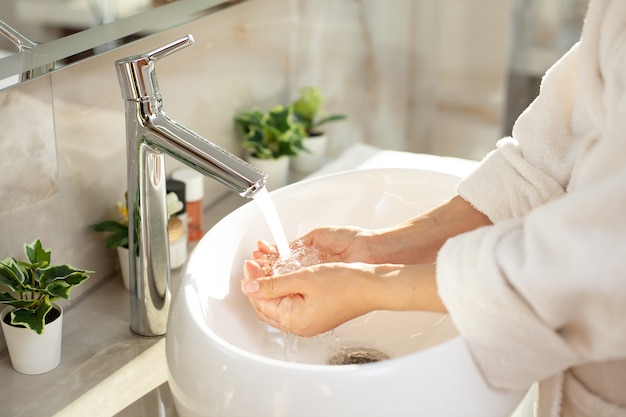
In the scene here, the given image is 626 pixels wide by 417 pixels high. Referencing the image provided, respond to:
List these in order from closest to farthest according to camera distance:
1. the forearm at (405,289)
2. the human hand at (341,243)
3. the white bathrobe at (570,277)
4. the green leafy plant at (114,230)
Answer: the white bathrobe at (570,277) < the forearm at (405,289) < the human hand at (341,243) < the green leafy plant at (114,230)

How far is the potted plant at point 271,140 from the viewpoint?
1466 millimetres

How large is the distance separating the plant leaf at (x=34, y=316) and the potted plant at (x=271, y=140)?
594 millimetres

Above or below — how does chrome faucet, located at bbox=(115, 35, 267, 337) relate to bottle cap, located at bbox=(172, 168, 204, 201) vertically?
above

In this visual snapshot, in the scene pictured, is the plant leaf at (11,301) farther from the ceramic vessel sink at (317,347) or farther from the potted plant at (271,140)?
the potted plant at (271,140)

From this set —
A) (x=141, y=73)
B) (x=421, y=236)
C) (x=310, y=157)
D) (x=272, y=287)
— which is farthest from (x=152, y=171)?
(x=310, y=157)

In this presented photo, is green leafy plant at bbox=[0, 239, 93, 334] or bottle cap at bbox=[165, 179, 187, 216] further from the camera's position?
bottle cap at bbox=[165, 179, 187, 216]

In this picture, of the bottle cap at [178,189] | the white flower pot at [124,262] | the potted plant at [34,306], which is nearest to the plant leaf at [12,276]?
the potted plant at [34,306]

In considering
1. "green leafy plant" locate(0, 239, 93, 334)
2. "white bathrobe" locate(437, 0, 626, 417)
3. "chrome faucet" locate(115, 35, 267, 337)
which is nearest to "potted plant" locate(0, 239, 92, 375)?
"green leafy plant" locate(0, 239, 93, 334)

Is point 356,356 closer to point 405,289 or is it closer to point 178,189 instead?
point 405,289

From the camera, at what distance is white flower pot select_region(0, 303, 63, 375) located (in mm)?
973

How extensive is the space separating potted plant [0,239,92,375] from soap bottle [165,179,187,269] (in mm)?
263

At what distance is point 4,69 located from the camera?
3.05 feet

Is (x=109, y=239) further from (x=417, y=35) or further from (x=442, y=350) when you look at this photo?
(x=417, y=35)

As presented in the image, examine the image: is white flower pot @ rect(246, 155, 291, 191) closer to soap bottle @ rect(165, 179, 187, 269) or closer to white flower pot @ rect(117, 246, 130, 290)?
soap bottle @ rect(165, 179, 187, 269)
